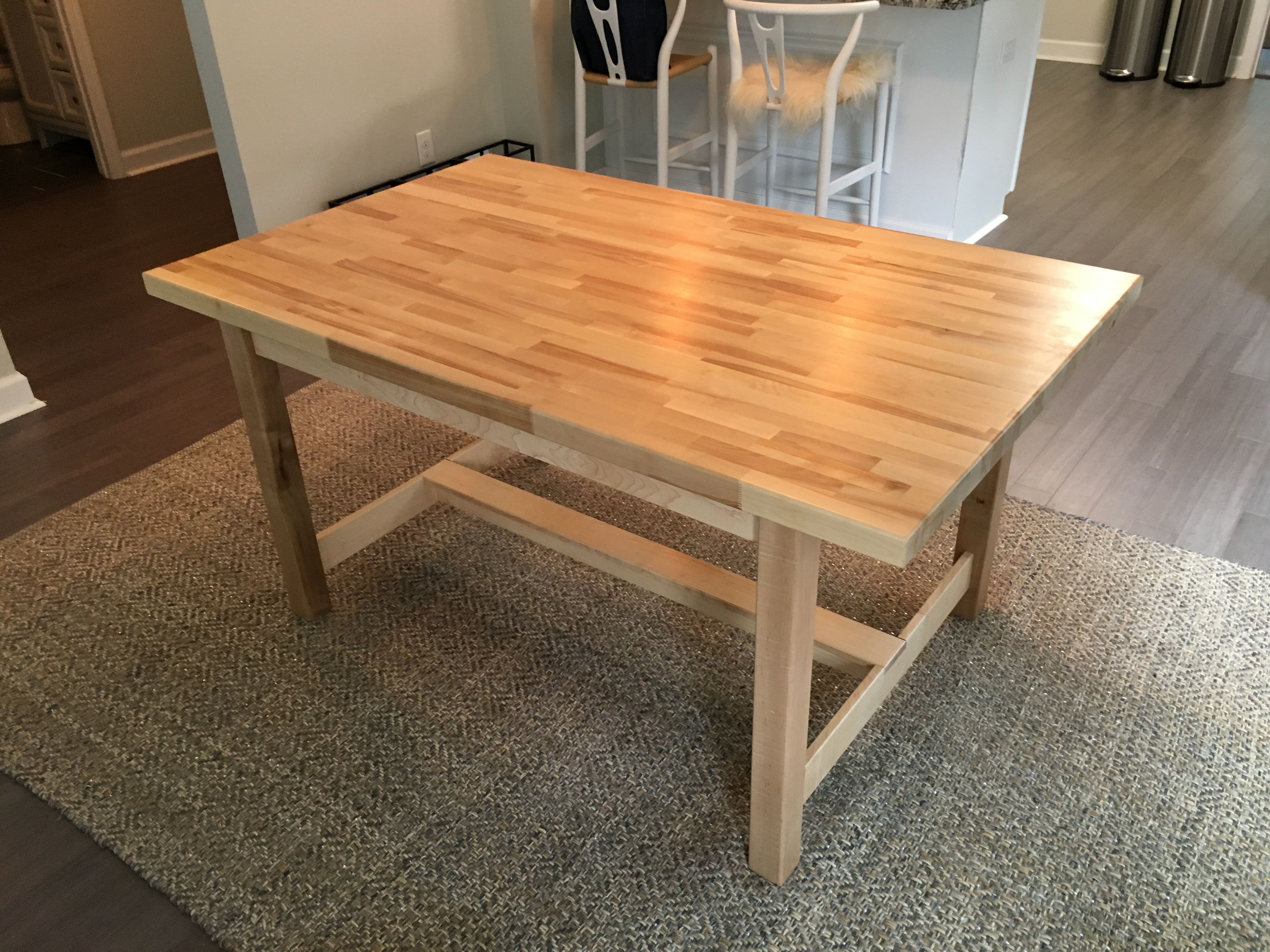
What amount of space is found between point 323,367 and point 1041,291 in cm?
113

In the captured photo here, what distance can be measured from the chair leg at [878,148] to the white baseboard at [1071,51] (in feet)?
11.0

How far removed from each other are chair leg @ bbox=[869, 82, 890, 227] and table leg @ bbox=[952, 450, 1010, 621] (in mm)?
1958

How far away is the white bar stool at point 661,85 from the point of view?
3.54 metres

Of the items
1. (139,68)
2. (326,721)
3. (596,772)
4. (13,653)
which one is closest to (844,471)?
(596,772)

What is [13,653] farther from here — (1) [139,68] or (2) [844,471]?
(1) [139,68]

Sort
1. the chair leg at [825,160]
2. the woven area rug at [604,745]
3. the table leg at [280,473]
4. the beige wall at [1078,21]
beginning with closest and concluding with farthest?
the woven area rug at [604,745]
the table leg at [280,473]
the chair leg at [825,160]
the beige wall at [1078,21]

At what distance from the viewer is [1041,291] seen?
1.58 metres

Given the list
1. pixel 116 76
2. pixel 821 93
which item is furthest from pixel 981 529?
pixel 116 76

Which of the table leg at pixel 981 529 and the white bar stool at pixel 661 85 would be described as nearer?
the table leg at pixel 981 529

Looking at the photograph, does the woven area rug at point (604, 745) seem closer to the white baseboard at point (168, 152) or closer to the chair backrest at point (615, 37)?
the chair backrest at point (615, 37)

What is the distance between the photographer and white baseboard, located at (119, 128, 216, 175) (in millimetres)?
4969

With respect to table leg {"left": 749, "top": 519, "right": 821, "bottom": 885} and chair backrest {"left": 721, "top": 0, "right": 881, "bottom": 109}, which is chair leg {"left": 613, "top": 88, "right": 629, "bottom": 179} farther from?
table leg {"left": 749, "top": 519, "right": 821, "bottom": 885}

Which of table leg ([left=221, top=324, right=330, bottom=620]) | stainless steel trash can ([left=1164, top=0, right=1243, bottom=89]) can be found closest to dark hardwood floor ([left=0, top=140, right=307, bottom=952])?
table leg ([left=221, top=324, right=330, bottom=620])

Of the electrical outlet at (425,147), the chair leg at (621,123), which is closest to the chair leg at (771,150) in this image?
the chair leg at (621,123)
